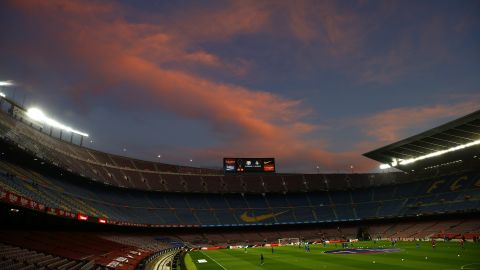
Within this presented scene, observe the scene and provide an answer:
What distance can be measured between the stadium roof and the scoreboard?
2449 cm

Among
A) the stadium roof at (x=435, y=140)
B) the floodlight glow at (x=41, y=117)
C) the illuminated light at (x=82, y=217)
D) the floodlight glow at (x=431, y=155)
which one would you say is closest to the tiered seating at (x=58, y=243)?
the illuminated light at (x=82, y=217)

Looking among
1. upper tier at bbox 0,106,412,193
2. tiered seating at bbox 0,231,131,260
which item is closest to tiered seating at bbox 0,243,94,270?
tiered seating at bbox 0,231,131,260

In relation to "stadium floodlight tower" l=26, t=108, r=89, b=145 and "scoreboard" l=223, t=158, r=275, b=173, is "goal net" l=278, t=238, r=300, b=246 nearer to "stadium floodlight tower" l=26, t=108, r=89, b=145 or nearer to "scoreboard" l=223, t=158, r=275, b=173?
"scoreboard" l=223, t=158, r=275, b=173

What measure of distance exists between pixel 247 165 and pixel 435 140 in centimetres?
4294

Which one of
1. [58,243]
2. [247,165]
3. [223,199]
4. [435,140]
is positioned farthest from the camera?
[223,199]

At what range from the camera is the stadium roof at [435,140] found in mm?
51791

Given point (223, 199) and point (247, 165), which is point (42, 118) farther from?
point (223, 199)

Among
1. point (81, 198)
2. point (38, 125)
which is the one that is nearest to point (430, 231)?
point (81, 198)

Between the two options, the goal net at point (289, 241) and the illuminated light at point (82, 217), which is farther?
the goal net at point (289, 241)

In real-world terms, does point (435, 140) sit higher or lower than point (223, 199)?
higher

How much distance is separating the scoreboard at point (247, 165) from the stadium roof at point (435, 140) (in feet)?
80.4

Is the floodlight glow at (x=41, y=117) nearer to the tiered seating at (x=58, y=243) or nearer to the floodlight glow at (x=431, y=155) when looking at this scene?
the tiered seating at (x=58, y=243)

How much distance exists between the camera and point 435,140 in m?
61.2

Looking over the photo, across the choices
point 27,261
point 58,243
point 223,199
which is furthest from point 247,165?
point 27,261
